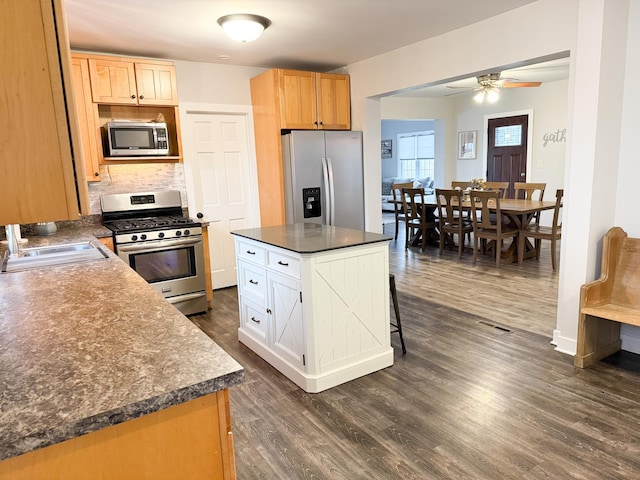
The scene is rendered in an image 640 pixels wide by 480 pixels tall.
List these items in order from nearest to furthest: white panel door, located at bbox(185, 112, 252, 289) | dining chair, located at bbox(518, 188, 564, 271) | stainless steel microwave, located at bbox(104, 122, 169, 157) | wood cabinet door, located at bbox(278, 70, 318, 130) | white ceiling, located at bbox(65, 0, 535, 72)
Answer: white ceiling, located at bbox(65, 0, 535, 72) → stainless steel microwave, located at bbox(104, 122, 169, 157) → wood cabinet door, located at bbox(278, 70, 318, 130) → white panel door, located at bbox(185, 112, 252, 289) → dining chair, located at bbox(518, 188, 564, 271)

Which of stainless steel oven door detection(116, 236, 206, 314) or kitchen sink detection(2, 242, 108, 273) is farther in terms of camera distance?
stainless steel oven door detection(116, 236, 206, 314)

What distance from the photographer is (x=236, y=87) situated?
15.6ft

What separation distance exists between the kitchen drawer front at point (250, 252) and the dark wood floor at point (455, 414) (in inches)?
28.4

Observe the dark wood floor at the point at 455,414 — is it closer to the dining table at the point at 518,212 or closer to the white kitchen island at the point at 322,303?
the white kitchen island at the point at 322,303

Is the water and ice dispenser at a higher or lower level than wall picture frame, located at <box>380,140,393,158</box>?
lower

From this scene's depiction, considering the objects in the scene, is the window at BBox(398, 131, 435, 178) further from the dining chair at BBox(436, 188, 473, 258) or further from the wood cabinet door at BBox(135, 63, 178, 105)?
the wood cabinet door at BBox(135, 63, 178, 105)

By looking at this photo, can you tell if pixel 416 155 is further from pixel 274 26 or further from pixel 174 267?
pixel 174 267

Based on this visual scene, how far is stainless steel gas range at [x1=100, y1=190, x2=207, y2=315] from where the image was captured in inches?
146

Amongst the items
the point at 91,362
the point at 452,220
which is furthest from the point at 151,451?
the point at 452,220

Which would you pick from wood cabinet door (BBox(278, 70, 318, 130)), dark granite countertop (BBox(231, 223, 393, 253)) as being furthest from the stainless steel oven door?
wood cabinet door (BBox(278, 70, 318, 130))

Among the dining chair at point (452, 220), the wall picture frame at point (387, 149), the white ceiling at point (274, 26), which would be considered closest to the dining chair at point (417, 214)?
the dining chair at point (452, 220)

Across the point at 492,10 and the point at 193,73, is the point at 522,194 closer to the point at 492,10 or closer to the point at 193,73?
the point at 492,10

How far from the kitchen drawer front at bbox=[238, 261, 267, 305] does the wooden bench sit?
82.3 inches

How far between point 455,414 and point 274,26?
306 cm
